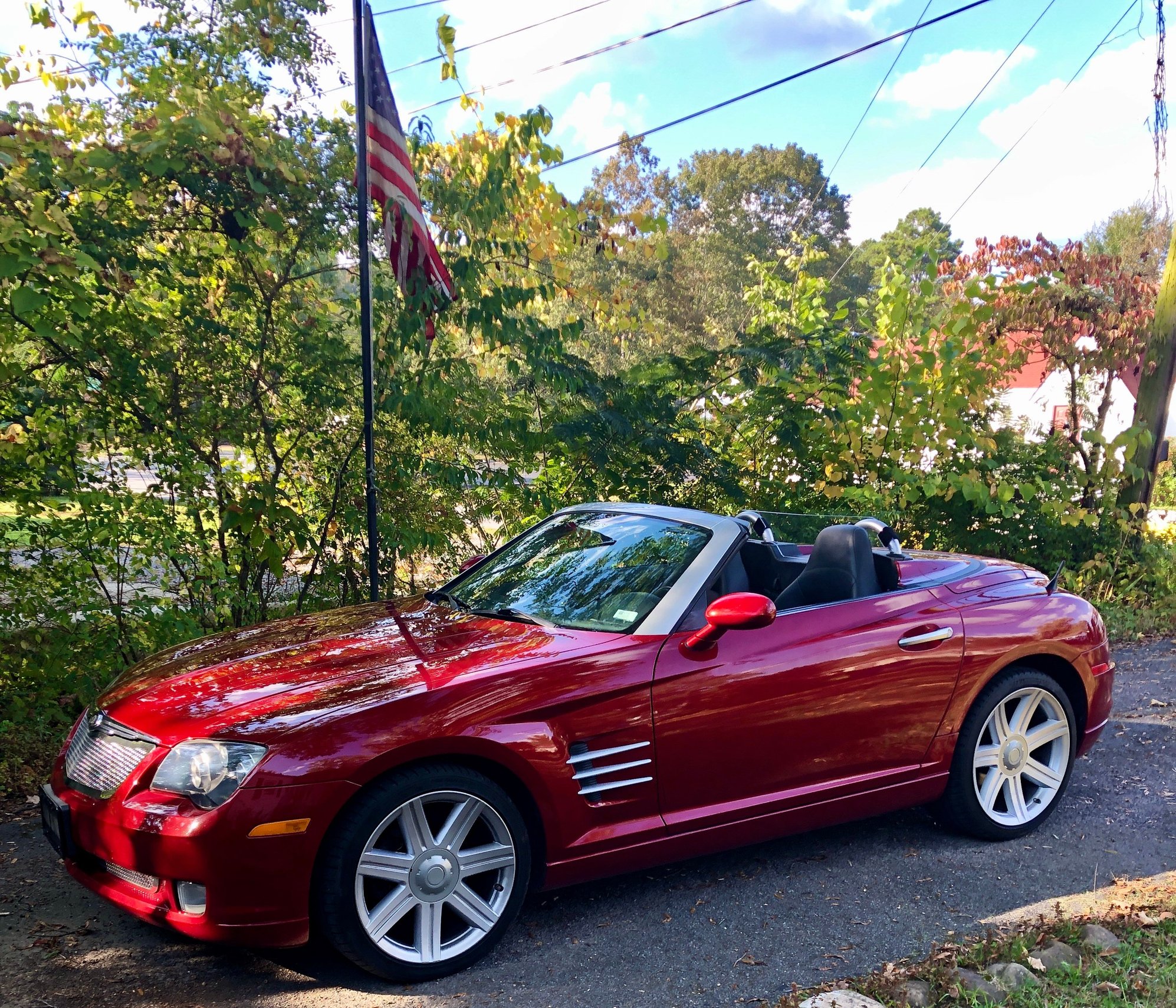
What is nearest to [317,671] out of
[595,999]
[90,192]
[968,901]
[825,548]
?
[595,999]

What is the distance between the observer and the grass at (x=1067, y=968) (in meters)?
3.11

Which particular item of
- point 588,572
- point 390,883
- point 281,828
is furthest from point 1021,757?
point 281,828

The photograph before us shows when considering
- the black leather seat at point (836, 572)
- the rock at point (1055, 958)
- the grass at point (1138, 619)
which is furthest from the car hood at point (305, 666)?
the grass at point (1138, 619)

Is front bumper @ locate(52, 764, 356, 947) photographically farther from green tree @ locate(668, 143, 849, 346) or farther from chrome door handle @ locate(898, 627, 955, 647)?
green tree @ locate(668, 143, 849, 346)

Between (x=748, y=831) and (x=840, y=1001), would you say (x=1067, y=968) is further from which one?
(x=748, y=831)

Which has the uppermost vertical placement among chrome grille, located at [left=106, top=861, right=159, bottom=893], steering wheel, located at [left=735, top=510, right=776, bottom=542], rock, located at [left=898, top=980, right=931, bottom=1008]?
steering wheel, located at [left=735, top=510, right=776, bottom=542]

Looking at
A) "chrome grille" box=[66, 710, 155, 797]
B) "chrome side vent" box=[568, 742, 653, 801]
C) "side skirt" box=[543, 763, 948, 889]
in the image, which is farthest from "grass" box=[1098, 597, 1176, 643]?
"chrome grille" box=[66, 710, 155, 797]

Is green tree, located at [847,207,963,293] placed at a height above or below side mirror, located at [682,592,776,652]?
above

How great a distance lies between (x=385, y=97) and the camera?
236 inches

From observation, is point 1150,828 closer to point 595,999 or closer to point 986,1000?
point 986,1000

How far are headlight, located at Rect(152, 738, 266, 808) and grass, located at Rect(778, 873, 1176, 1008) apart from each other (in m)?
1.75

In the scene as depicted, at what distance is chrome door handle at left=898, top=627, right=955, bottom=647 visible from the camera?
4.25 meters

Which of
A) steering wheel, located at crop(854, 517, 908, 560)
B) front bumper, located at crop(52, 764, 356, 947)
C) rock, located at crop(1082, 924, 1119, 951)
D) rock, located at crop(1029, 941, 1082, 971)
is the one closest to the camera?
front bumper, located at crop(52, 764, 356, 947)

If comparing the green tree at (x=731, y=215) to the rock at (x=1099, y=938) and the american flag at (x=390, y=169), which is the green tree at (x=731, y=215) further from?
the rock at (x=1099, y=938)
